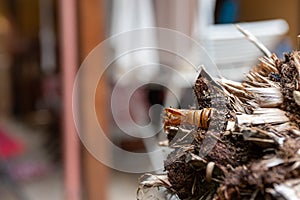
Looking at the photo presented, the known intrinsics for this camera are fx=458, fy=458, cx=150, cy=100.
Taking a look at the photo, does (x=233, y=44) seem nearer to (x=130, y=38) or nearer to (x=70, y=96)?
(x=130, y=38)

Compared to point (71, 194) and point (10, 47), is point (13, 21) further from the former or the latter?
point (71, 194)

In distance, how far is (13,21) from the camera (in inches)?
100

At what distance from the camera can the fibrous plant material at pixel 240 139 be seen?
0.28 metres

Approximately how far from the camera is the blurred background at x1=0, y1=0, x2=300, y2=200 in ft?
3.74

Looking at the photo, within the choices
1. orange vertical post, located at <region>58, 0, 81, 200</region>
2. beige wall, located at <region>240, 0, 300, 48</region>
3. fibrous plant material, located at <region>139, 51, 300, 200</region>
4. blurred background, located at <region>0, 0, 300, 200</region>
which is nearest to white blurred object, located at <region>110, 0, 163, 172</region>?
blurred background, located at <region>0, 0, 300, 200</region>

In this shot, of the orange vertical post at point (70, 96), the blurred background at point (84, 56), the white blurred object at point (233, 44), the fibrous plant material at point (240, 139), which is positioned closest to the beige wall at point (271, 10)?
the blurred background at point (84, 56)

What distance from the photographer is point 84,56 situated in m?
1.35

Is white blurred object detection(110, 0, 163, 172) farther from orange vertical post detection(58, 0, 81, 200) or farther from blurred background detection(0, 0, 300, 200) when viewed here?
orange vertical post detection(58, 0, 81, 200)

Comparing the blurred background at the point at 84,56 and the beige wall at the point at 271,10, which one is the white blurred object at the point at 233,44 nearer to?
the blurred background at the point at 84,56

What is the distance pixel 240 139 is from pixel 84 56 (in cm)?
108

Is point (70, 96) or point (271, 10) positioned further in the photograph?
point (271, 10)

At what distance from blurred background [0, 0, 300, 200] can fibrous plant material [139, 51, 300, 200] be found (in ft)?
0.75

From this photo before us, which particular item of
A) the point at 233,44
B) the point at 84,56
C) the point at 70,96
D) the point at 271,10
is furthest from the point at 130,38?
the point at 271,10

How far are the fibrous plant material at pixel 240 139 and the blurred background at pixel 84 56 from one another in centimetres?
23
